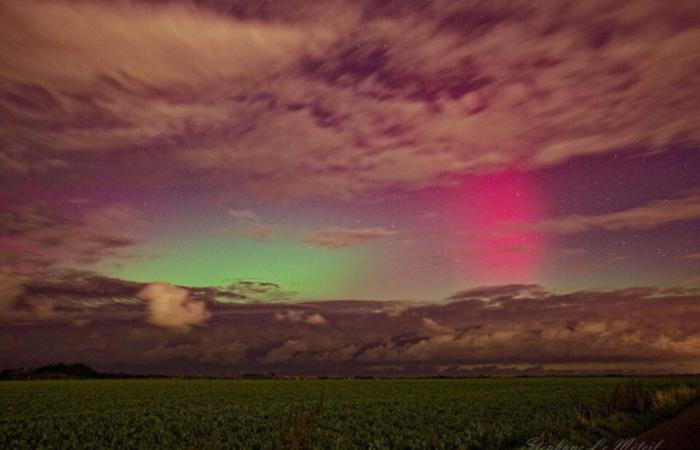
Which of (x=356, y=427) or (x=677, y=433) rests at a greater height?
(x=356, y=427)

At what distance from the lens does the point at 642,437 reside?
23781 millimetres

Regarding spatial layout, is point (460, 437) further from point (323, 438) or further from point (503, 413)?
point (503, 413)

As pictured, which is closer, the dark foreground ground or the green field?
the dark foreground ground

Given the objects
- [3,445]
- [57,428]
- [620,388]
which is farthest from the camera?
[620,388]

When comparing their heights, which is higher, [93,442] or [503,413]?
[93,442]

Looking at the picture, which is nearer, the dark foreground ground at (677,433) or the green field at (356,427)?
the dark foreground ground at (677,433)

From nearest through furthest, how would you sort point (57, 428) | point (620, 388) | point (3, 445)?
point (3, 445) < point (57, 428) < point (620, 388)

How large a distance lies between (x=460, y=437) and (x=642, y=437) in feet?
26.9

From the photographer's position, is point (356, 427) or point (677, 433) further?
point (356, 427)

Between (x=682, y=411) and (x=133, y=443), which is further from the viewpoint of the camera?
(x=682, y=411)

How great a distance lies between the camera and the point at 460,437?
23.5m

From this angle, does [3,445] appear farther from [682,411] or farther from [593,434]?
[682,411]

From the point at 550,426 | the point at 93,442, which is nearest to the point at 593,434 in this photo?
the point at 550,426

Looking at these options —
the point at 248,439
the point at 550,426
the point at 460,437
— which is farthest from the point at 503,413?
the point at 248,439
